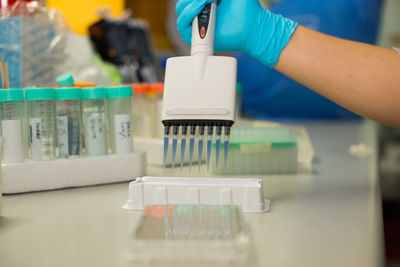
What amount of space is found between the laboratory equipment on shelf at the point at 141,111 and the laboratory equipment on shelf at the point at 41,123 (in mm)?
354

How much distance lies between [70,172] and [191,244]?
1.62 feet

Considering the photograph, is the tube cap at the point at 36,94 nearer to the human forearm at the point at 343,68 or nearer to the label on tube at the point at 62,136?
the label on tube at the point at 62,136

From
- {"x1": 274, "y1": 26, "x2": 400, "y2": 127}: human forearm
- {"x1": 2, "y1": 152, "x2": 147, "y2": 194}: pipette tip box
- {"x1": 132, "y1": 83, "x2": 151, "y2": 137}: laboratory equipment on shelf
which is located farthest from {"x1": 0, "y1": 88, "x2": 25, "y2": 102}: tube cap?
{"x1": 274, "y1": 26, "x2": 400, "y2": 127}: human forearm

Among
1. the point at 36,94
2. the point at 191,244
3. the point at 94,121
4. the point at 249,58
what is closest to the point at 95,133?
the point at 94,121

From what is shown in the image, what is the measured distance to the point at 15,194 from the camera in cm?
90

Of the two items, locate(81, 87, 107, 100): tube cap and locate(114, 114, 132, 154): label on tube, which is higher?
locate(81, 87, 107, 100): tube cap

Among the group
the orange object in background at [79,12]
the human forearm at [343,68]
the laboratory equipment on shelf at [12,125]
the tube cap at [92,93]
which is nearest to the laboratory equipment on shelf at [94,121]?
the tube cap at [92,93]

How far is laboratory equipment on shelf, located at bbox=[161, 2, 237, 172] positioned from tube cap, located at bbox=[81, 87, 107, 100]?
20 centimetres

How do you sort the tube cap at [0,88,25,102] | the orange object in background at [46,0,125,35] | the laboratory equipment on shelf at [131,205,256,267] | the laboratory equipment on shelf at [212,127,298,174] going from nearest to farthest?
the laboratory equipment on shelf at [131,205,256,267] < the tube cap at [0,88,25,102] < the laboratory equipment on shelf at [212,127,298,174] < the orange object in background at [46,0,125,35]

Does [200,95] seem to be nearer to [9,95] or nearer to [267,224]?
[267,224]

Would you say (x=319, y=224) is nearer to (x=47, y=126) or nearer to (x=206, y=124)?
(x=206, y=124)

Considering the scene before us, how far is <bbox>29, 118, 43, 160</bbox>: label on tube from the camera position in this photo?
0.89 metres

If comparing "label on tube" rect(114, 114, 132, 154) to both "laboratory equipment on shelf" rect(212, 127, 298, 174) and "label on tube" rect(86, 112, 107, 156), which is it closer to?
"label on tube" rect(86, 112, 107, 156)

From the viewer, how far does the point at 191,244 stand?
51cm
